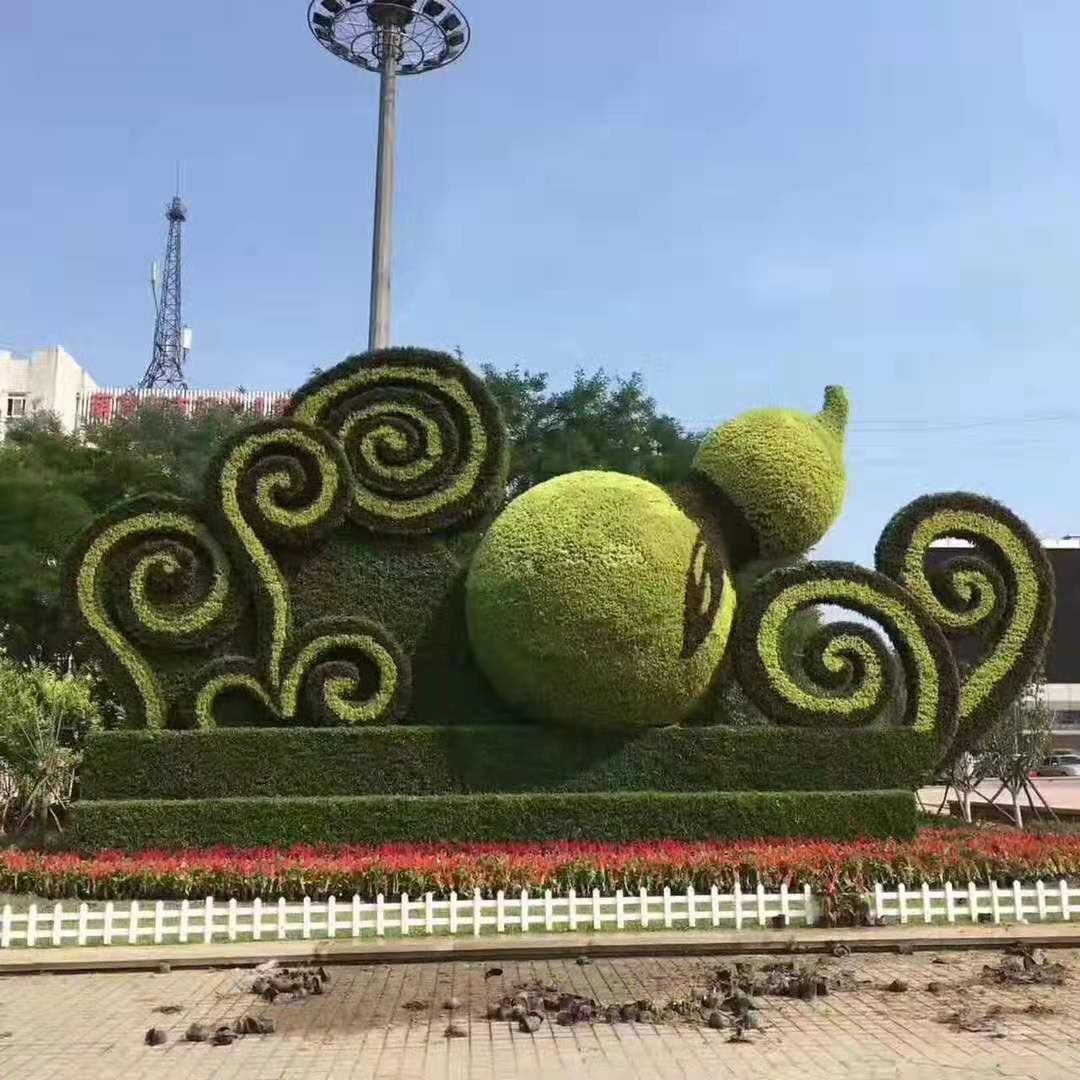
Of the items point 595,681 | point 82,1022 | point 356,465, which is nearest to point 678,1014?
point 82,1022

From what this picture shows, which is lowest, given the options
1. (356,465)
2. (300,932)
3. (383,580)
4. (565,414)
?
(300,932)

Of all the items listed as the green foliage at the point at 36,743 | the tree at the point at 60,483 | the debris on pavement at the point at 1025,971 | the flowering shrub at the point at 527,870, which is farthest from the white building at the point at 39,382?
→ the debris on pavement at the point at 1025,971

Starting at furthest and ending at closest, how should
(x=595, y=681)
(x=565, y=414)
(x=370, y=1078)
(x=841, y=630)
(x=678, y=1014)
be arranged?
1. (x=565, y=414)
2. (x=841, y=630)
3. (x=595, y=681)
4. (x=678, y=1014)
5. (x=370, y=1078)

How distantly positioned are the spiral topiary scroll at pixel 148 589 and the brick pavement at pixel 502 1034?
4.71 meters

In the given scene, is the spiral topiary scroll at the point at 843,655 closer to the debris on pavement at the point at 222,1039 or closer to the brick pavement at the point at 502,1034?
the brick pavement at the point at 502,1034

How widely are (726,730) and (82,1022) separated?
697cm

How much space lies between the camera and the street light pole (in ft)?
77.3

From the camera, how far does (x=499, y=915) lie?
7.75 metres

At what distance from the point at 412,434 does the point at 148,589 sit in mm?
3410

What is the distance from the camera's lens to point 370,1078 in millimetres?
4801

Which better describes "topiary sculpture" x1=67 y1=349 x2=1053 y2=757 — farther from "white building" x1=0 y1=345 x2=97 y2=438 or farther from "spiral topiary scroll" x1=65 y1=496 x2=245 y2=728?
"white building" x1=0 y1=345 x2=97 y2=438

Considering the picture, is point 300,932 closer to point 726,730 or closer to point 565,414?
point 726,730

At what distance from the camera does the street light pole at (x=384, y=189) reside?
77.3 ft

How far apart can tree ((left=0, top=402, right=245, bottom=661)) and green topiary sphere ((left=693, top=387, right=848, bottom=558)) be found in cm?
1058
